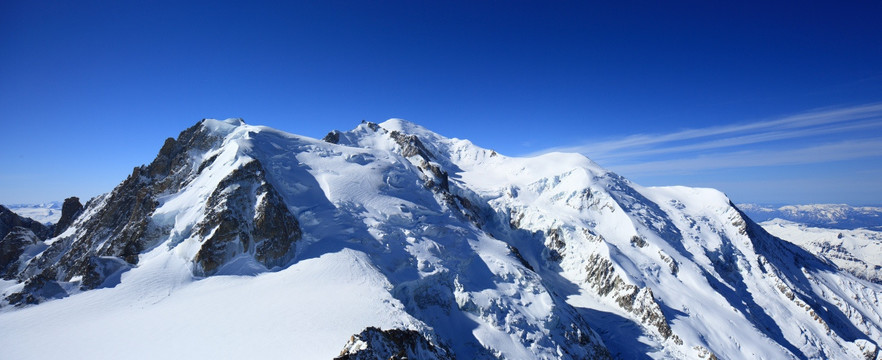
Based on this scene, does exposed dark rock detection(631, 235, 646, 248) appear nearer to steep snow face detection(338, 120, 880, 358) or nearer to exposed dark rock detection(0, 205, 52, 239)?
steep snow face detection(338, 120, 880, 358)

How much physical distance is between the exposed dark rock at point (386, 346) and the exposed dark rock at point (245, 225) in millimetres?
21465

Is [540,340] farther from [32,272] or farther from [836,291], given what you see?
[836,291]

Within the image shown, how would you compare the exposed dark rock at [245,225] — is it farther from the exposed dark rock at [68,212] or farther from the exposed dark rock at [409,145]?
the exposed dark rock at [68,212]

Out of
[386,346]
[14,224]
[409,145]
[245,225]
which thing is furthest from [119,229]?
[409,145]

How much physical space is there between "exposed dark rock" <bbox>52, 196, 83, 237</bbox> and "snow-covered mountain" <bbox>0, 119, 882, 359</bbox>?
5.42 metres

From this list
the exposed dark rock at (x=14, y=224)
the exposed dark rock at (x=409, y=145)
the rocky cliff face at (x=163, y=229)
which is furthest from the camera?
the exposed dark rock at (x=409, y=145)

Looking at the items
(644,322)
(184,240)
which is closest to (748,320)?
(644,322)

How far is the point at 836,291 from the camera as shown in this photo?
7950cm

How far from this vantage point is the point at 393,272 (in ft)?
131

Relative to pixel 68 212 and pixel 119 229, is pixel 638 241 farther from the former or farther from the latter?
pixel 68 212

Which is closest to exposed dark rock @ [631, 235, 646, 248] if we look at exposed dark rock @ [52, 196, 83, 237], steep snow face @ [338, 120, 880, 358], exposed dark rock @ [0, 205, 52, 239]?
steep snow face @ [338, 120, 880, 358]

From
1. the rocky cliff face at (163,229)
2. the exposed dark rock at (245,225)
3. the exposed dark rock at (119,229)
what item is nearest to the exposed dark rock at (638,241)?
the exposed dark rock at (245,225)

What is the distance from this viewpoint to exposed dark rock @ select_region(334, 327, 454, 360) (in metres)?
18.7

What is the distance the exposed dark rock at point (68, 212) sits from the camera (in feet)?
233
